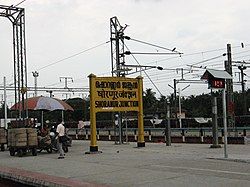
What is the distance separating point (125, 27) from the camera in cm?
2784

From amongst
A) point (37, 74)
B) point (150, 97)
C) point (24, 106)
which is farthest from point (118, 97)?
point (150, 97)

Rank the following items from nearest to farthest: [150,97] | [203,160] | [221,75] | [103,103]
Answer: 1. [203,160]
2. [221,75]
3. [103,103]
4. [150,97]

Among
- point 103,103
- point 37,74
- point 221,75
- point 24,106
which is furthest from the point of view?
point 37,74

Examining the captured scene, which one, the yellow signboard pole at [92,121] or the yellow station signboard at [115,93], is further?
the yellow station signboard at [115,93]

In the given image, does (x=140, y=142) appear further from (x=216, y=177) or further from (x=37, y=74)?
(x=37, y=74)

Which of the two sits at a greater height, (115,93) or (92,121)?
(115,93)

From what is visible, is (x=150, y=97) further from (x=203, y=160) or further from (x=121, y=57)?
(x=203, y=160)

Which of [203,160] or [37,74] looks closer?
[203,160]

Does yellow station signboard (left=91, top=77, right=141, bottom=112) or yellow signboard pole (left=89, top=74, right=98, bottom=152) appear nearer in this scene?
yellow signboard pole (left=89, top=74, right=98, bottom=152)

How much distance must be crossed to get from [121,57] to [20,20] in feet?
21.5

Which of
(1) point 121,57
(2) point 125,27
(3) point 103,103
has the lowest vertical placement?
(3) point 103,103

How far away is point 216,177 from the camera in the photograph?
10.8m

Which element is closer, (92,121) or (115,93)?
(92,121)

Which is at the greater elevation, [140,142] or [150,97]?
[150,97]
